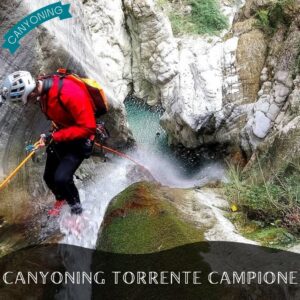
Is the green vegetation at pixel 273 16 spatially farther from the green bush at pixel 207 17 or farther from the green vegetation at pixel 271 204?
the green bush at pixel 207 17

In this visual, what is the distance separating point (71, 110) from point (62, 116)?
33 cm

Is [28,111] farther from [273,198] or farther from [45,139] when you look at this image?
[273,198]

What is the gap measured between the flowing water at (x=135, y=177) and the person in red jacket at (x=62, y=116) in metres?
0.80

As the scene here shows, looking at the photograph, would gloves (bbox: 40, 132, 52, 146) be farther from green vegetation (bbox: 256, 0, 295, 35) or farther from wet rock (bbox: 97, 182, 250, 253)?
green vegetation (bbox: 256, 0, 295, 35)

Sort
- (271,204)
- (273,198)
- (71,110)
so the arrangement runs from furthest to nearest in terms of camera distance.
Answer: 1. (273,198)
2. (271,204)
3. (71,110)

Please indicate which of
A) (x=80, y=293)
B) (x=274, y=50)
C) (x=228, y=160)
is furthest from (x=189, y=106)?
(x=80, y=293)

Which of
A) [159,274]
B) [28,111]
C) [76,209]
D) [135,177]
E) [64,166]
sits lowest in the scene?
[135,177]

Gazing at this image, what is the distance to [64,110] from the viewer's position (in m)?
5.36

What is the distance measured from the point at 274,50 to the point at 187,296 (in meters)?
7.97

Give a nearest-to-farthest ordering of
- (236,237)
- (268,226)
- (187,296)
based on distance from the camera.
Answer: (187,296), (236,237), (268,226)

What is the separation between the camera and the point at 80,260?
6.13 meters

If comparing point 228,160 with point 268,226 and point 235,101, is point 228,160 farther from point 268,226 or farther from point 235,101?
point 268,226

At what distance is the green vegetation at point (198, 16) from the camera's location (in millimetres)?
20312

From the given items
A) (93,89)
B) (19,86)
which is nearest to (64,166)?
(93,89)
